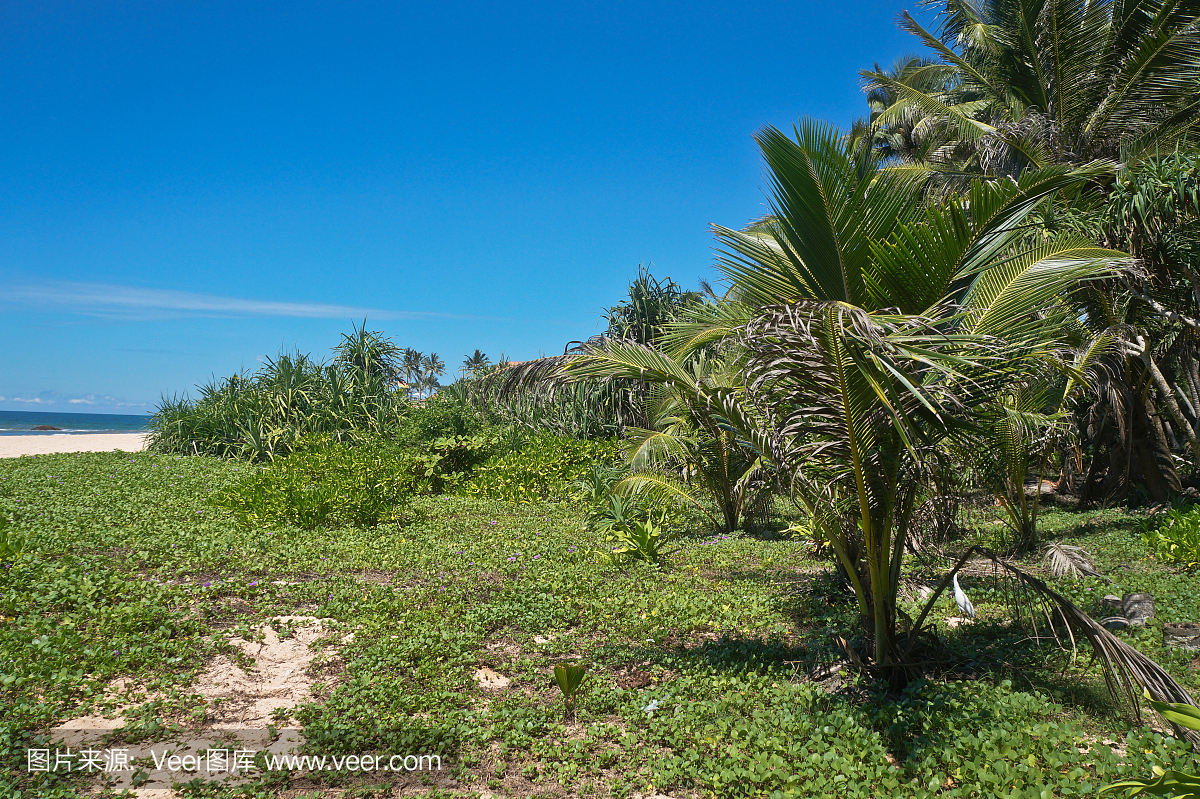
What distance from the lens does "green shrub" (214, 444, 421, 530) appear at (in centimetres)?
780

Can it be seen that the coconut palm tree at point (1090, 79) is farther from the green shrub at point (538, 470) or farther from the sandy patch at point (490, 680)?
the sandy patch at point (490, 680)

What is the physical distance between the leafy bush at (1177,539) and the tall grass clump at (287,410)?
38.2 ft

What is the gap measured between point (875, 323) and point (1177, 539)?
5.47 m

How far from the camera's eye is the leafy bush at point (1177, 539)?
5.80 m

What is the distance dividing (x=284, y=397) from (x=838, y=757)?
12.6m

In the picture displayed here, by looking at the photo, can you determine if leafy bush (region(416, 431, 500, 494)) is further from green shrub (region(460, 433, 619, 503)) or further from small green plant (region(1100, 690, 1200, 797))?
small green plant (region(1100, 690, 1200, 797))

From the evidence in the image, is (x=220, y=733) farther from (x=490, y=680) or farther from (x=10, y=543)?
(x=10, y=543)

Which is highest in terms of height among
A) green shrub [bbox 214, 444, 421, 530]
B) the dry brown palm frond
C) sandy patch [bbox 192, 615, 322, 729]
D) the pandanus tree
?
the pandanus tree

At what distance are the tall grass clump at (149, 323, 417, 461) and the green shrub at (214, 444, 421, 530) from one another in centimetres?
225

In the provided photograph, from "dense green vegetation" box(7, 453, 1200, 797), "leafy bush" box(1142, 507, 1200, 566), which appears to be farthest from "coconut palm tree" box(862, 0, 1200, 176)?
"dense green vegetation" box(7, 453, 1200, 797)

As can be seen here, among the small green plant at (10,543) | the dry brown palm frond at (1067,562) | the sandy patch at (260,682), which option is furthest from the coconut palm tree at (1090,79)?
the small green plant at (10,543)

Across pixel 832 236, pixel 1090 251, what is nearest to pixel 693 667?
pixel 832 236

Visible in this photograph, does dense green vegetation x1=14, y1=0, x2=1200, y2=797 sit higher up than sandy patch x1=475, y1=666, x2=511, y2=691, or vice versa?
dense green vegetation x1=14, y1=0, x2=1200, y2=797

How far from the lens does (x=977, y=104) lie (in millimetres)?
15852
